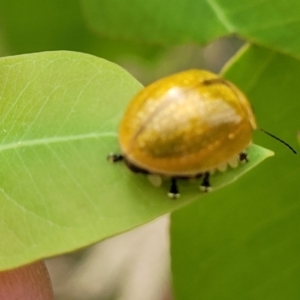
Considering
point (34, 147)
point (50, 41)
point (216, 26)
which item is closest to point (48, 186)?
point (34, 147)

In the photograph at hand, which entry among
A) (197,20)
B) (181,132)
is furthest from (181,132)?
(197,20)

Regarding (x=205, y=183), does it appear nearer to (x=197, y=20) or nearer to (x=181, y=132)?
(x=181, y=132)

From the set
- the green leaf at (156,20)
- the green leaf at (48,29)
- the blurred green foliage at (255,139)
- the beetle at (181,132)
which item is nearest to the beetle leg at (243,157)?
the beetle at (181,132)

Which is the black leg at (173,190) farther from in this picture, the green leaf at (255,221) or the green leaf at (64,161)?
the green leaf at (255,221)

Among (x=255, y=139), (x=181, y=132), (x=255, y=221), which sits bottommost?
(x=255, y=221)

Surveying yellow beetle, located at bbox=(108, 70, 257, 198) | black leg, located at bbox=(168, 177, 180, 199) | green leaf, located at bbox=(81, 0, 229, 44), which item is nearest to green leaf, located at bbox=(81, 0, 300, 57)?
green leaf, located at bbox=(81, 0, 229, 44)

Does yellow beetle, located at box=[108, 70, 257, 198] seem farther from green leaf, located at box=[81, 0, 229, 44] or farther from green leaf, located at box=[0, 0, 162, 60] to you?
green leaf, located at box=[0, 0, 162, 60]
